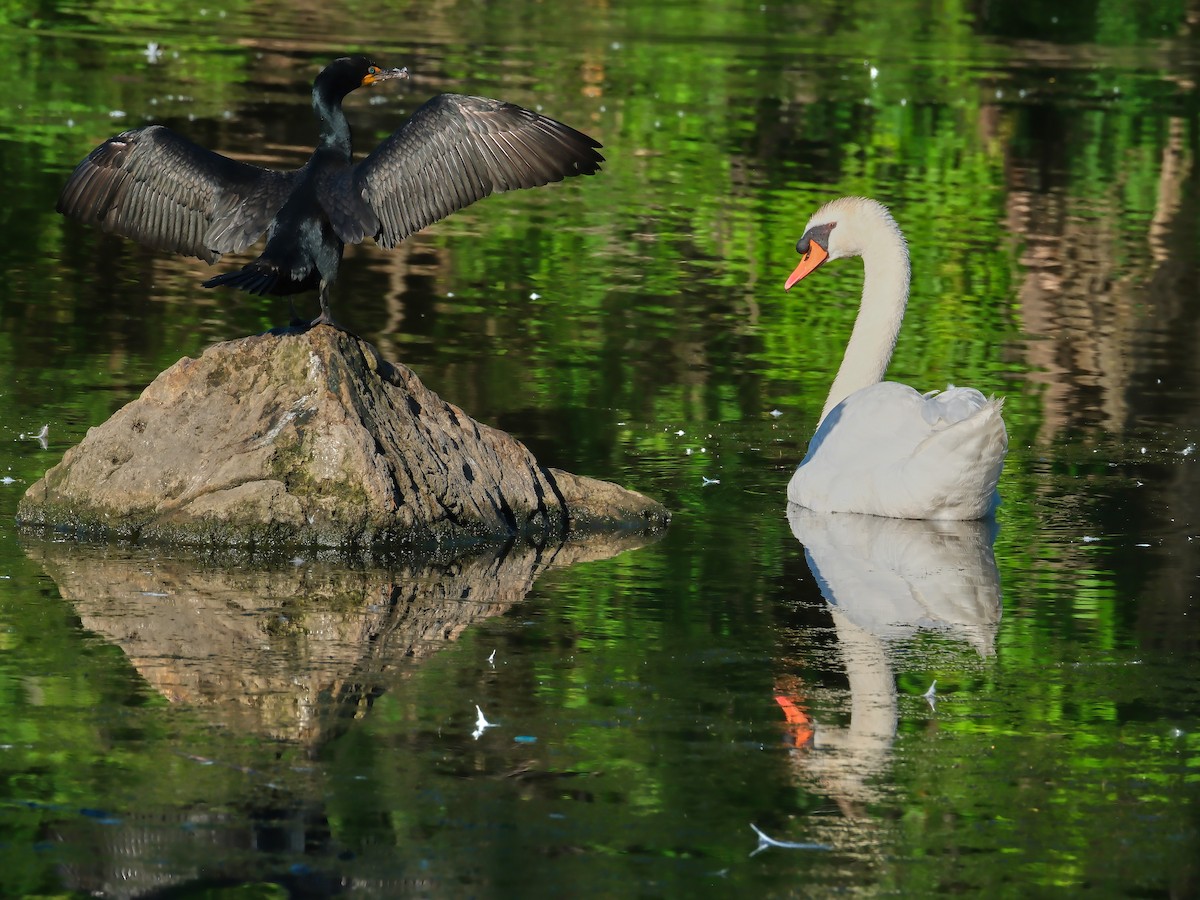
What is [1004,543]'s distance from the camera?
9.72 m

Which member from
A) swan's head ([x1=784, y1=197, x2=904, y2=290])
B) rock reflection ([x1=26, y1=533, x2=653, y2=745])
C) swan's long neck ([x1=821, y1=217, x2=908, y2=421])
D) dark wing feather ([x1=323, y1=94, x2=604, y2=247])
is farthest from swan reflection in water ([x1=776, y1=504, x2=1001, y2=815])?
swan's head ([x1=784, y1=197, x2=904, y2=290])

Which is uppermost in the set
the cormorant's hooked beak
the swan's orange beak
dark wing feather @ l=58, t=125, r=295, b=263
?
the cormorant's hooked beak

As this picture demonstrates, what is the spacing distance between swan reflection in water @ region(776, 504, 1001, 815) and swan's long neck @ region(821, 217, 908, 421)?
1.56 metres

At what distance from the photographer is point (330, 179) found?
934cm

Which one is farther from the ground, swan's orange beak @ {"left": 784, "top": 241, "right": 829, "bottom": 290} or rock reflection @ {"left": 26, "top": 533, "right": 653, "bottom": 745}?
swan's orange beak @ {"left": 784, "top": 241, "right": 829, "bottom": 290}

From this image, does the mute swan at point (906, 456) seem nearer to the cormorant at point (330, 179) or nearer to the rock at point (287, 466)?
the rock at point (287, 466)

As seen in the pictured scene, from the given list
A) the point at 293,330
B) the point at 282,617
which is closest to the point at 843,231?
the point at 293,330

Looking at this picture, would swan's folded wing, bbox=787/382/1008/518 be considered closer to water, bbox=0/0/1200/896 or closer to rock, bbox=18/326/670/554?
water, bbox=0/0/1200/896

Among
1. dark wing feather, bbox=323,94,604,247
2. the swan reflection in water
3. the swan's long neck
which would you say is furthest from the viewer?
the swan's long neck

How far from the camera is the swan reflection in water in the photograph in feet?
21.4

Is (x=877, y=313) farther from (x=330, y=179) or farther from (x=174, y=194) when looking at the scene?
(x=174, y=194)

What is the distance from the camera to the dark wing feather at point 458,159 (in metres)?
9.46

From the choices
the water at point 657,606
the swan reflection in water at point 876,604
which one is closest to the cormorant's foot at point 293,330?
the water at point 657,606

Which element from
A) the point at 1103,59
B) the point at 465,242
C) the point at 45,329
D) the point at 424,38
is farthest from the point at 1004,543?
the point at 1103,59
